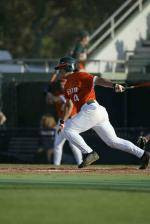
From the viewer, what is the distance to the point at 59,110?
22.0 meters

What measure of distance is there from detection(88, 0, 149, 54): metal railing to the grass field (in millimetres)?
13917

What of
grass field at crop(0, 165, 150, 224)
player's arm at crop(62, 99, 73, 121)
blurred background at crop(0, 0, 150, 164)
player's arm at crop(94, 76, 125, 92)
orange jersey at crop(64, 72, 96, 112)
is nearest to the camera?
grass field at crop(0, 165, 150, 224)

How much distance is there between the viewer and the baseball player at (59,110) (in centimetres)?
2025

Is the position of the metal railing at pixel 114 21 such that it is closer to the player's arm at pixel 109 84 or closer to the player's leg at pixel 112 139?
the player's leg at pixel 112 139

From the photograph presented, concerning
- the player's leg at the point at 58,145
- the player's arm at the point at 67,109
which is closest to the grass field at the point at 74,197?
the player's arm at the point at 67,109

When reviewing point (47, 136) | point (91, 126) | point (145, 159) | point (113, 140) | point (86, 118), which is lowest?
point (47, 136)

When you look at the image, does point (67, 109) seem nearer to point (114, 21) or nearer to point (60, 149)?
point (60, 149)

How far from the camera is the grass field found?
993cm

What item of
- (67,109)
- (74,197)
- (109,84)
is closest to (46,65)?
(67,109)

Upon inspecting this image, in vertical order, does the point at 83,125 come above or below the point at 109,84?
below

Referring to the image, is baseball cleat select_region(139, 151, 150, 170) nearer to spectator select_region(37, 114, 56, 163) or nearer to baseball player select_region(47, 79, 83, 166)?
baseball player select_region(47, 79, 83, 166)

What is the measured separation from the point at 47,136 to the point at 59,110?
247 cm

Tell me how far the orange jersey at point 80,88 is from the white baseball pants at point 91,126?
0.14 meters

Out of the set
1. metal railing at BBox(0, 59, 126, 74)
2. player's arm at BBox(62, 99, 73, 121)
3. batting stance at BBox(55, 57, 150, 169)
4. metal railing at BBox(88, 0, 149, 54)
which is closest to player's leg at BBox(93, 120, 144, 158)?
batting stance at BBox(55, 57, 150, 169)
